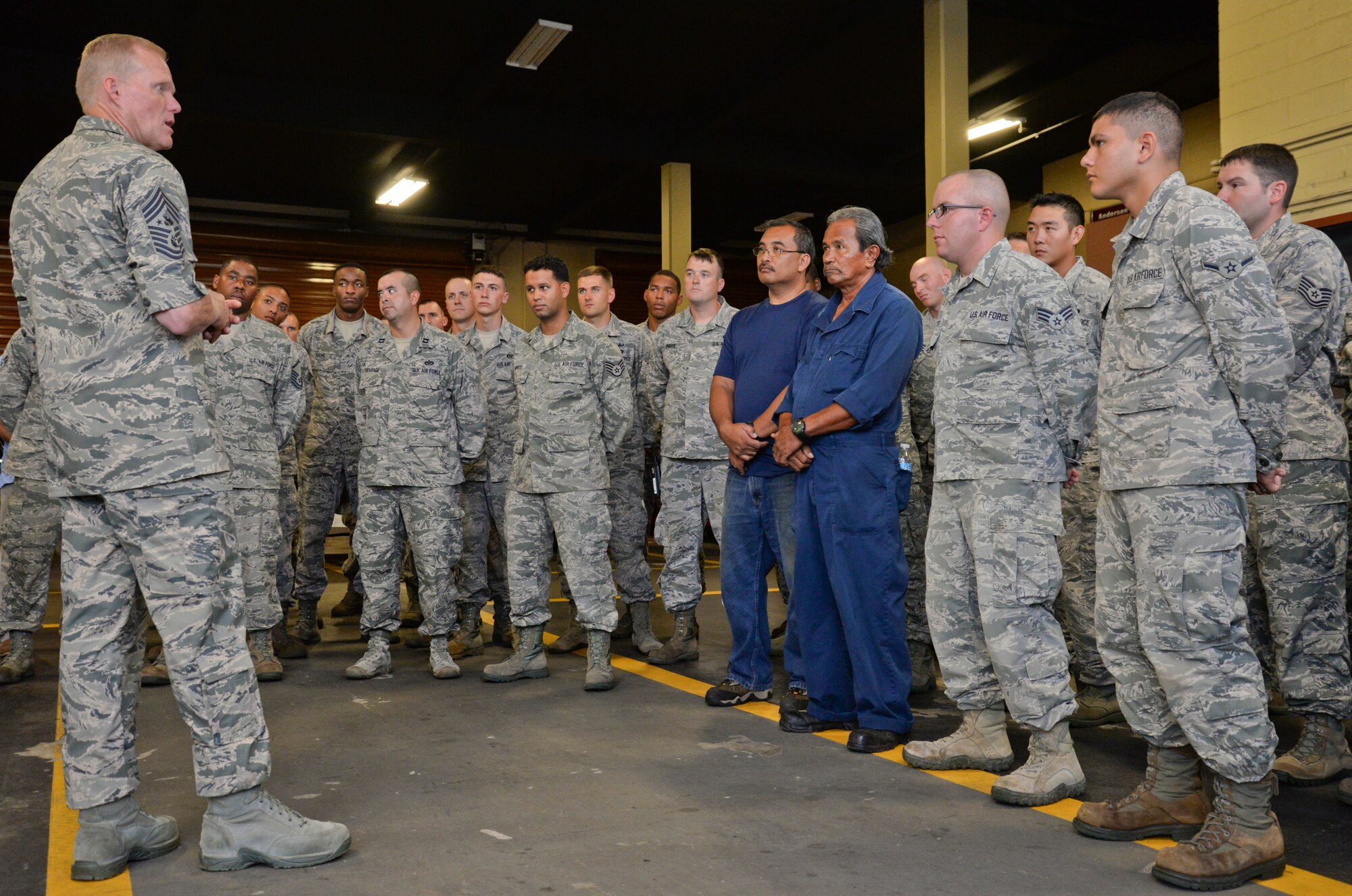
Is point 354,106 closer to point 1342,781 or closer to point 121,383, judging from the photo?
point 121,383

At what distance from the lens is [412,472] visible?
16.3ft

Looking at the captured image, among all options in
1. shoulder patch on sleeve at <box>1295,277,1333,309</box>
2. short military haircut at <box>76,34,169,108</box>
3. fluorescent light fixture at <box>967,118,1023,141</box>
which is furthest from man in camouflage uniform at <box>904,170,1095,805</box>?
fluorescent light fixture at <box>967,118,1023,141</box>

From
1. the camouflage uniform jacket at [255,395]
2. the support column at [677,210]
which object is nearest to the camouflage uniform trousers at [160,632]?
the camouflage uniform jacket at [255,395]

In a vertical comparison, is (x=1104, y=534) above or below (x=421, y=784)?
above

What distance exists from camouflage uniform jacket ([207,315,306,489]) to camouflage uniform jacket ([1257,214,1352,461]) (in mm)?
4352

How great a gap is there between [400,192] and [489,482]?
355 inches

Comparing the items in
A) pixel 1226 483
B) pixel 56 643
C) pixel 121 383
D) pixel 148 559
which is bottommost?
pixel 56 643

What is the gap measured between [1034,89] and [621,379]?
7749 mm

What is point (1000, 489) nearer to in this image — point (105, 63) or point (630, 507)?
point (105, 63)

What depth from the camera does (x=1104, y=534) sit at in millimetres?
2783

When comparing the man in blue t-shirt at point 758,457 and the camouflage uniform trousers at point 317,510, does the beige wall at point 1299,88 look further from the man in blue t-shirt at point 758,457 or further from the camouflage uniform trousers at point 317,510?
the camouflage uniform trousers at point 317,510

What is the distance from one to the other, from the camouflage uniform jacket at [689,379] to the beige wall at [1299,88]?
3.13 m

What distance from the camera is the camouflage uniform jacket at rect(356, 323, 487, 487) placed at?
196 inches

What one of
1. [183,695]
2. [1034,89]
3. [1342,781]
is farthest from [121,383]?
[1034,89]
